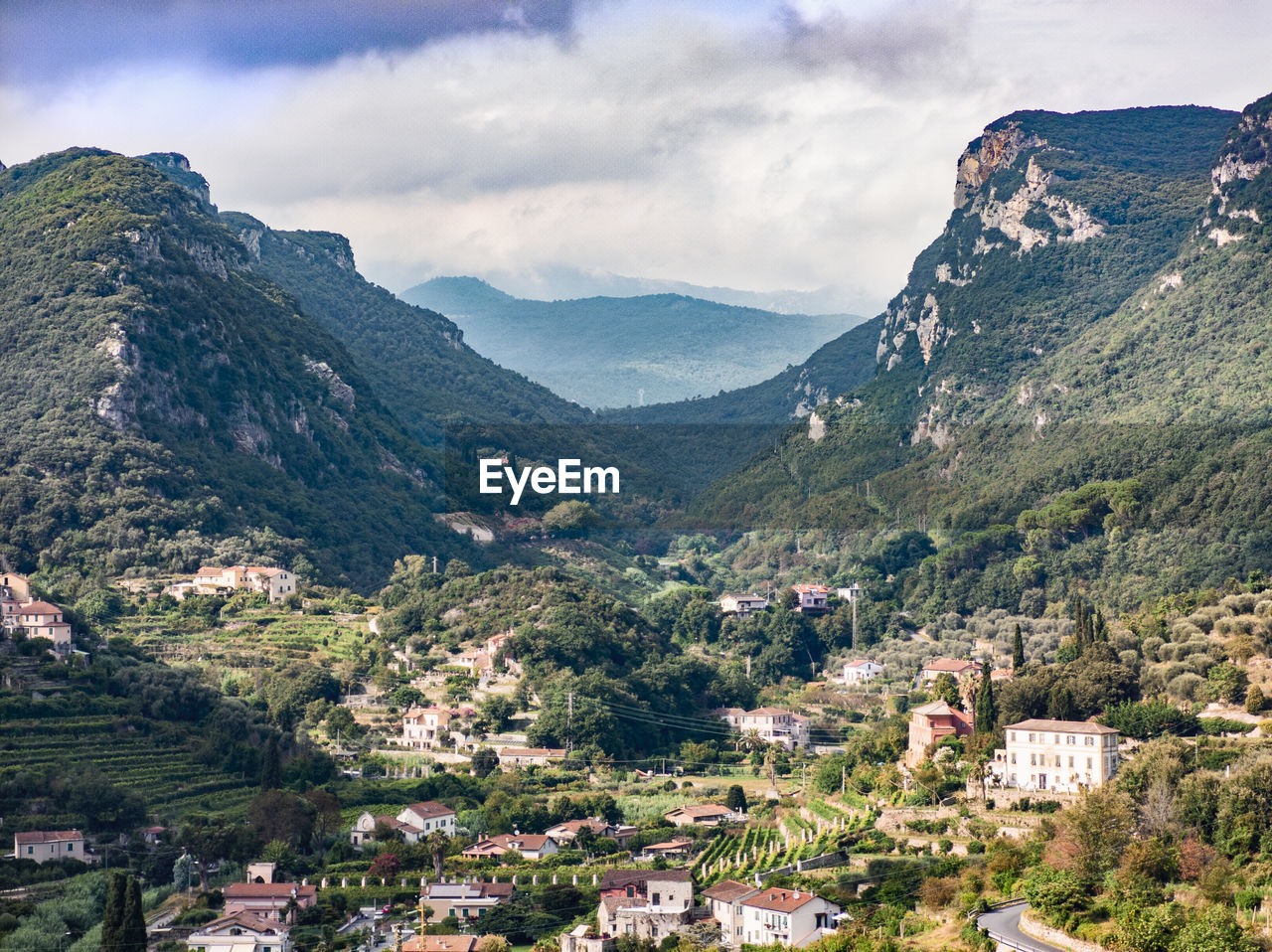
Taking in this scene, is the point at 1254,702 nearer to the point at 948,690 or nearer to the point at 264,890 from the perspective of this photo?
the point at 948,690

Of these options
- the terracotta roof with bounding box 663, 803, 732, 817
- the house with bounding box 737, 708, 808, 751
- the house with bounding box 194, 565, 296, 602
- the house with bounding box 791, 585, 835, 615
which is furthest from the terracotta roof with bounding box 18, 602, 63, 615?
the house with bounding box 791, 585, 835, 615

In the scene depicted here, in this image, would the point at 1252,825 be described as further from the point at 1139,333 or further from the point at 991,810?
the point at 1139,333

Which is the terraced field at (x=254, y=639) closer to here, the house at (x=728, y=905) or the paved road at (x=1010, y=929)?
the house at (x=728, y=905)

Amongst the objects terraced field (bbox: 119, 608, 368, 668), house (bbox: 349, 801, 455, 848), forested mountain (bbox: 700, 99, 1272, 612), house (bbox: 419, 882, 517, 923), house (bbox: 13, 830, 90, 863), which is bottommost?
house (bbox: 419, 882, 517, 923)

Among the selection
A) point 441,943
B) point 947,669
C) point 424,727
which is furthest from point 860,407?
point 441,943

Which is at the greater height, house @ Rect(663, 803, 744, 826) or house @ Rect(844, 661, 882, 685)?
house @ Rect(844, 661, 882, 685)

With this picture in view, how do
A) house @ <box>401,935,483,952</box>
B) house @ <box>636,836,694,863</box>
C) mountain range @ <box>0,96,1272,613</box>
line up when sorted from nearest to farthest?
house @ <box>401,935,483,952</box>, house @ <box>636,836,694,863</box>, mountain range @ <box>0,96,1272,613</box>

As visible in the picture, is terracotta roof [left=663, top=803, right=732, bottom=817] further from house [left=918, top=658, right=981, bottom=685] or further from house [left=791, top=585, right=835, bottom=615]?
house [left=791, top=585, right=835, bottom=615]
